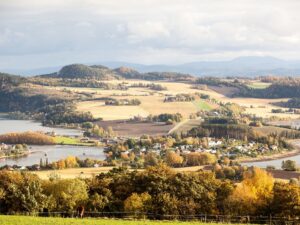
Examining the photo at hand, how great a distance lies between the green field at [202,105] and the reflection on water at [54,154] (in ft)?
186

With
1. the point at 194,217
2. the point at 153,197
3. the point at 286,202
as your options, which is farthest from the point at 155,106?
the point at 194,217

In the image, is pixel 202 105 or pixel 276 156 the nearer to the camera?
pixel 276 156

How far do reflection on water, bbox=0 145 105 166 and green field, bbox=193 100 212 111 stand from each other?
56635mm

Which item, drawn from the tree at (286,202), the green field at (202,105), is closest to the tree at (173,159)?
the tree at (286,202)

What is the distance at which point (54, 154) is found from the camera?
8538 centimetres

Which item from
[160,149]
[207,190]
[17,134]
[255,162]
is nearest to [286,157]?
[255,162]

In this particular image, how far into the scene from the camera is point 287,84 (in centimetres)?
18700

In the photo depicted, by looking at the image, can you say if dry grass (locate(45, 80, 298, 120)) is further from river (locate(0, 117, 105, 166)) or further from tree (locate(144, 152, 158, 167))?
tree (locate(144, 152, 158, 167))

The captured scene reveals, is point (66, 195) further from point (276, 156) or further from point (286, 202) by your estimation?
point (276, 156)

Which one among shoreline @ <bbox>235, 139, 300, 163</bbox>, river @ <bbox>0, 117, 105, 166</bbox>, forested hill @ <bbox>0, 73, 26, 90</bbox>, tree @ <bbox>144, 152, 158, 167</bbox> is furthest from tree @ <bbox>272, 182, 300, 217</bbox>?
forested hill @ <bbox>0, 73, 26, 90</bbox>

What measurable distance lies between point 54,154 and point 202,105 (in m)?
70.9

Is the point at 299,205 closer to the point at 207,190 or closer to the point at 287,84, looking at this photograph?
the point at 207,190

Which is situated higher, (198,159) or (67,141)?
(198,159)

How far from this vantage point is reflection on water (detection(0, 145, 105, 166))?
3084 inches
